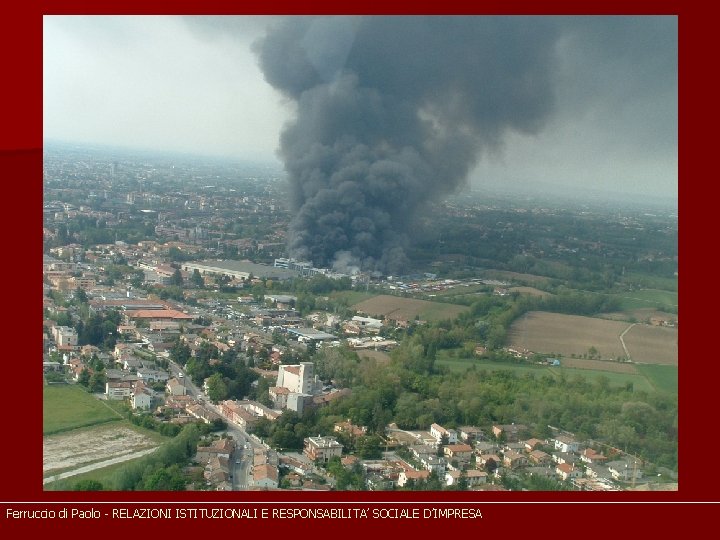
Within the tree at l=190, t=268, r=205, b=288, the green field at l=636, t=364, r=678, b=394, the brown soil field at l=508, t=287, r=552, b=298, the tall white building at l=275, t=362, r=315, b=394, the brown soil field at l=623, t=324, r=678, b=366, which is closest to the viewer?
the green field at l=636, t=364, r=678, b=394

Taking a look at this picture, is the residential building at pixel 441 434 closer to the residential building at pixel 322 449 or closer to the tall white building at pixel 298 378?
the residential building at pixel 322 449

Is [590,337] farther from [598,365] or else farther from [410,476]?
[410,476]

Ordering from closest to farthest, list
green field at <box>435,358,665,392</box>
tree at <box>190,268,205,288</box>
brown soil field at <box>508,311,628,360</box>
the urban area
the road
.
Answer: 1. the road
2. the urban area
3. green field at <box>435,358,665,392</box>
4. brown soil field at <box>508,311,628,360</box>
5. tree at <box>190,268,205,288</box>

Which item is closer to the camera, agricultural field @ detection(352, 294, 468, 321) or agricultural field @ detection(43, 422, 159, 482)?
agricultural field @ detection(43, 422, 159, 482)

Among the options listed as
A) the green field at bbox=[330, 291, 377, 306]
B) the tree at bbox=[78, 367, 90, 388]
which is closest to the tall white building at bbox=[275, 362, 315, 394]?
the tree at bbox=[78, 367, 90, 388]

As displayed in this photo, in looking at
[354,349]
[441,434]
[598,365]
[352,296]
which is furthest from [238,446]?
[352,296]

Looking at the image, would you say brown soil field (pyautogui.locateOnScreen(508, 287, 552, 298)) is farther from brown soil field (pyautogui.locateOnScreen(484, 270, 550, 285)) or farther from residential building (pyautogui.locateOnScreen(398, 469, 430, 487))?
residential building (pyautogui.locateOnScreen(398, 469, 430, 487))

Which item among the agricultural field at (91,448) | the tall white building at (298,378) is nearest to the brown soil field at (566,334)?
the tall white building at (298,378)
